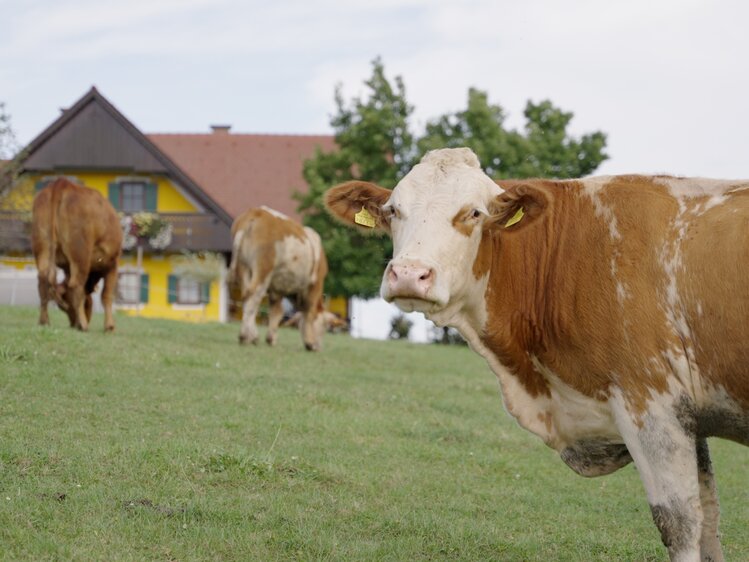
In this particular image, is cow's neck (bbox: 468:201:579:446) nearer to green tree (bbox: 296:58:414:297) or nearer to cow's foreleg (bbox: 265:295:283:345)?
cow's foreleg (bbox: 265:295:283:345)

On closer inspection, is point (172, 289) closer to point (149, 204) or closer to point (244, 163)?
point (149, 204)

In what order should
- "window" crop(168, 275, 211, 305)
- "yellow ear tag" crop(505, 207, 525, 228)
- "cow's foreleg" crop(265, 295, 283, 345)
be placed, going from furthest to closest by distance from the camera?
"window" crop(168, 275, 211, 305) → "cow's foreleg" crop(265, 295, 283, 345) → "yellow ear tag" crop(505, 207, 525, 228)

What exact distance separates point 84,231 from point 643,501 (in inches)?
386

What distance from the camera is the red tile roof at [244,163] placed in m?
47.7

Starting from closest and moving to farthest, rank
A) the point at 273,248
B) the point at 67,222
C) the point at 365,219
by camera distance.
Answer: the point at 365,219 → the point at 67,222 → the point at 273,248

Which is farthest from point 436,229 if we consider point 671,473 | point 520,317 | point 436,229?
point 671,473

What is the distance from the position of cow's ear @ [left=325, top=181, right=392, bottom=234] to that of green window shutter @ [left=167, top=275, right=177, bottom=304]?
39558mm

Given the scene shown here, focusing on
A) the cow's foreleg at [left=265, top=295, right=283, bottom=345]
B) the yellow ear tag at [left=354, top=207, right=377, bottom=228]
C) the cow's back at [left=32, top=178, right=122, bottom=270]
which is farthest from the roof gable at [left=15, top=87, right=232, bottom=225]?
the yellow ear tag at [left=354, top=207, right=377, bottom=228]

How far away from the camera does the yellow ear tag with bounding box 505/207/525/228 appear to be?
622 cm

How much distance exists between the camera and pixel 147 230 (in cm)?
4350

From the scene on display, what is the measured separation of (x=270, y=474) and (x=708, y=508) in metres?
3.50

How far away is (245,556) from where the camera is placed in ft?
21.0

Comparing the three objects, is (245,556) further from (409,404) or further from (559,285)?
(409,404)

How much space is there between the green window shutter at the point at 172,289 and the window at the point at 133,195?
10.5 feet
